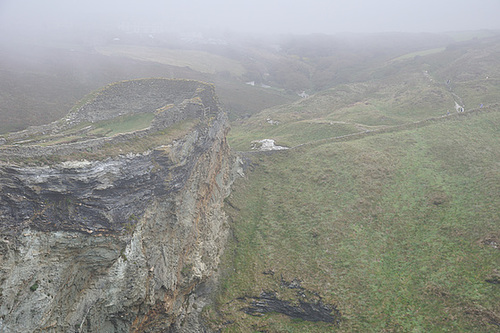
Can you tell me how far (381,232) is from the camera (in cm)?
2389

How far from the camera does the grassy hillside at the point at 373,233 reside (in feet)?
58.4

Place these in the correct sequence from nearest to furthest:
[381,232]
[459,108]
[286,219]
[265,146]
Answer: [381,232] < [286,219] < [265,146] < [459,108]

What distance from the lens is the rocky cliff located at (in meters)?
10.2

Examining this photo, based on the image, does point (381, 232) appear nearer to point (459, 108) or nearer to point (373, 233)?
point (373, 233)

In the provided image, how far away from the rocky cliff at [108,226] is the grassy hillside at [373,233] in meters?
4.68

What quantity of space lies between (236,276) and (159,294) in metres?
7.33

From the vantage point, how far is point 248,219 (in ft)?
92.2

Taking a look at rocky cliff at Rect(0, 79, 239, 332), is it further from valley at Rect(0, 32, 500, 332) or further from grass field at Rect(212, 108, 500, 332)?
grass field at Rect(212, 108, 500, 332)

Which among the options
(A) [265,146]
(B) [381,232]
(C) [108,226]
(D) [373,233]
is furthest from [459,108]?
(C) [108,226]

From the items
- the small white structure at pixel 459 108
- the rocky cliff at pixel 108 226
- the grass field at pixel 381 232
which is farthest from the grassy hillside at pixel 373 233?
the small white structure at pixel 459 108

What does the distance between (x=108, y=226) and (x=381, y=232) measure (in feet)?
71.0

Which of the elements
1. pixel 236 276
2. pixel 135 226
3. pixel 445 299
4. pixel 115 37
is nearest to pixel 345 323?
pixel 445 299

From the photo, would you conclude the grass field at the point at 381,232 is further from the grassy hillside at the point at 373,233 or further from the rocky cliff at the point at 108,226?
the rocky cliff at the point at 108,226

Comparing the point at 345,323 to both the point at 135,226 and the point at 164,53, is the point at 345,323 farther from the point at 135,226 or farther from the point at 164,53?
the point at 164,53
